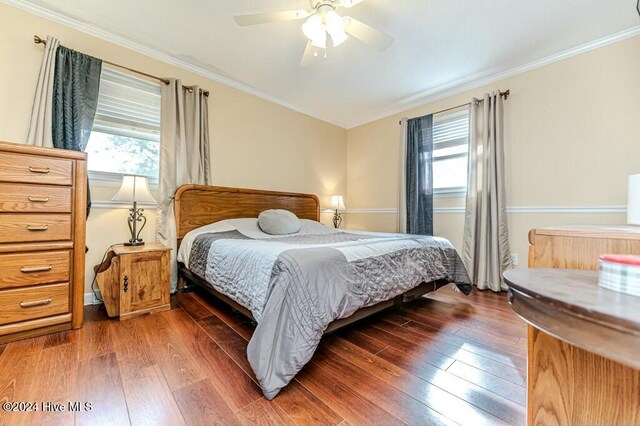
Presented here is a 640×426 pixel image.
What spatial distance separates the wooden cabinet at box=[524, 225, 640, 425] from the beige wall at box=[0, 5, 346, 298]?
292cm

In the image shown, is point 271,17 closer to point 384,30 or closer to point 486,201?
point 384,30

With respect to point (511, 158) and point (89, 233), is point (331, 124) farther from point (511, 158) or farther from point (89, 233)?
point (89, 233)

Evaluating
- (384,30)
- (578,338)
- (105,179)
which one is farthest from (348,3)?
(105,179)

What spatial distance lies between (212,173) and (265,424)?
100.0 inches

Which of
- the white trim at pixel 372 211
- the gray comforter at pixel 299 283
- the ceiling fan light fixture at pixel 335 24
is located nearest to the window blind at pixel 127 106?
the gray comforter at pixel 299 283

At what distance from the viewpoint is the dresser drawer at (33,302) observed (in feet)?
4.87

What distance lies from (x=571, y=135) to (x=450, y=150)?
1.12m

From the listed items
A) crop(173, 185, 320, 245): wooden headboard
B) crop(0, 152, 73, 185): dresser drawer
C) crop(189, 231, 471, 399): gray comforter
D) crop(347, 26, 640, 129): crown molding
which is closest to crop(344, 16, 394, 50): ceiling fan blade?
crop(189, 231, 471, 399): gray comforter

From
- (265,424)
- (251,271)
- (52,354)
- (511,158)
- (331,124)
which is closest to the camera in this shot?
(265,424)

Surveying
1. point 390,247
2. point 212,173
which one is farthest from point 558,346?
point 212,173

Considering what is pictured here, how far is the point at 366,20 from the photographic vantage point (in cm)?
210

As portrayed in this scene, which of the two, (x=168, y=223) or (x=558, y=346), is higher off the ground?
(x=168, y=223)

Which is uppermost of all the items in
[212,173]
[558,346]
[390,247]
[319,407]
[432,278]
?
[212,173]

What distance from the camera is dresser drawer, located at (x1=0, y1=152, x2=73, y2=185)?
4.93 feet
